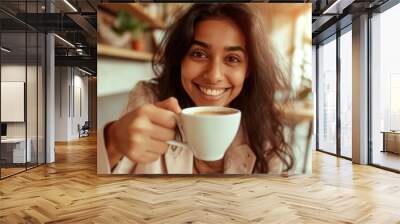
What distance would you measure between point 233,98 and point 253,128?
2.27ft

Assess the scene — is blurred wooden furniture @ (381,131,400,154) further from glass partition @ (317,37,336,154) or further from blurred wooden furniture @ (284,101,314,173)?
blurred wooden furniture @ (284,101,314,173)

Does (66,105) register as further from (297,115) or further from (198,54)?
(297,115)

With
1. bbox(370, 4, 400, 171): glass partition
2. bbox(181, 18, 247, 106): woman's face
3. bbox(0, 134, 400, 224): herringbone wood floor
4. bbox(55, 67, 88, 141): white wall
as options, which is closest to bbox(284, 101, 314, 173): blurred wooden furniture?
bbox(0, 134, 400, 224): herringbone wood floor

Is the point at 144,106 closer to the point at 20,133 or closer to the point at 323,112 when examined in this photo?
the point at 20,133

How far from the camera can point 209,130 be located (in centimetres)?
186

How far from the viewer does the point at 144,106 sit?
16.9ft

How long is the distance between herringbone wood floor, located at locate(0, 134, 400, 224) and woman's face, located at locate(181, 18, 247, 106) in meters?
1.26

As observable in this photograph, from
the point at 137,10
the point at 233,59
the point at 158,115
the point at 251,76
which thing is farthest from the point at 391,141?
the point at 137,10

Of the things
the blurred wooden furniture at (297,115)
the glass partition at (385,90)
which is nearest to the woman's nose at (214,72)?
the blurred wooden furniture at (297,115)

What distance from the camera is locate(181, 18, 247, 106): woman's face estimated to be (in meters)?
4.74

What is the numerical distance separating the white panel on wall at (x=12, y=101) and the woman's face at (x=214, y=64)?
2.99m

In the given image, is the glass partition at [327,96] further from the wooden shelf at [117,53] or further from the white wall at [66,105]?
the white wall at [66,105]

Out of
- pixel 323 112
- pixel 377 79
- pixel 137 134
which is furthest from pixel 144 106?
pixel 323 112

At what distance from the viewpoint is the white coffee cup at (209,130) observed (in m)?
1.87
